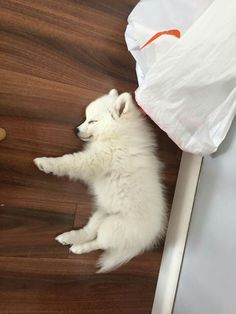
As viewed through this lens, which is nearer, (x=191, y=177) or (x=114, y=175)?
(x=114, y=175)

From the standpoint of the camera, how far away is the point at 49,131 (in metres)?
1.33

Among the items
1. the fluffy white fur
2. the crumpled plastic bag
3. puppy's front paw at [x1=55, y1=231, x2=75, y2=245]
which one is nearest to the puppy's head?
the fluffy white fur

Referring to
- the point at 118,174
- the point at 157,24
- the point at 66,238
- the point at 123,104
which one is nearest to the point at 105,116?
the point at 123,104

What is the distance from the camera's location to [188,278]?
1354 millimetres

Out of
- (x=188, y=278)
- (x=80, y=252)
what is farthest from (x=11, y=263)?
(x=188, y=278)

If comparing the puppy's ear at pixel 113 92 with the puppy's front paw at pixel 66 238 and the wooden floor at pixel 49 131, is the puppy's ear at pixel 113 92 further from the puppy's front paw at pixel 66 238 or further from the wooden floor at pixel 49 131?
the puppy's front paw at pixel 66 238

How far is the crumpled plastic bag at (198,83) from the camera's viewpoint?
39.0 inches

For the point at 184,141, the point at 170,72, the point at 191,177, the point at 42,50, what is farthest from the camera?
the point at 191,177

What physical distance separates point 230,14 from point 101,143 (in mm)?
594

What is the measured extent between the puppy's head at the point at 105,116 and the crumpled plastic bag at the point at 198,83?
11 cm

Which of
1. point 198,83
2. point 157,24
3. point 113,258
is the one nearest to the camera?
point 198,83

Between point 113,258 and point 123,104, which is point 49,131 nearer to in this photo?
point 123,104

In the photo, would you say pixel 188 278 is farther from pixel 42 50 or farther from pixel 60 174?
pixel 42 50

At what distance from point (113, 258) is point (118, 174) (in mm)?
319
